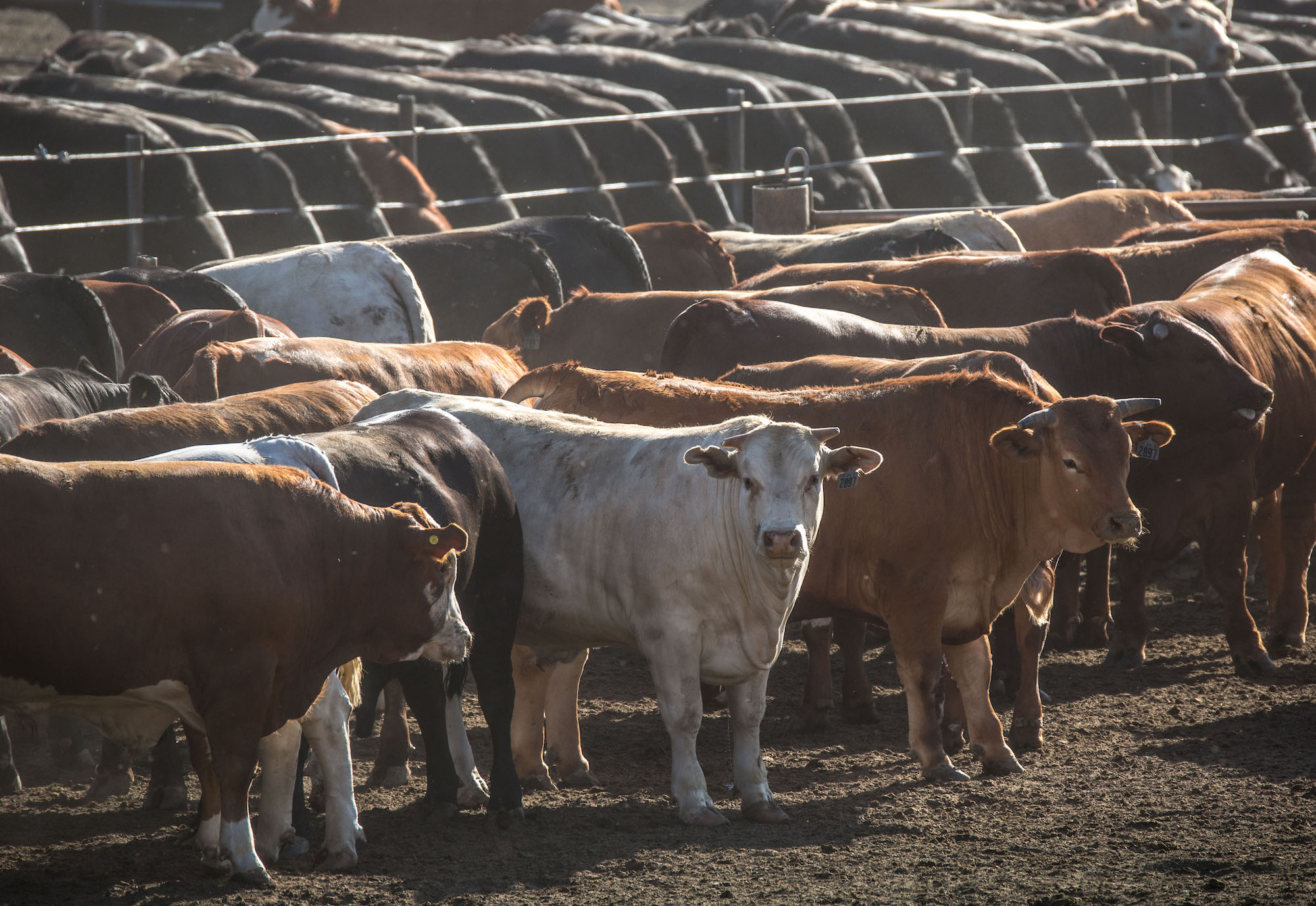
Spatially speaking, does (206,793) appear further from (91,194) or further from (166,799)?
(91,194)

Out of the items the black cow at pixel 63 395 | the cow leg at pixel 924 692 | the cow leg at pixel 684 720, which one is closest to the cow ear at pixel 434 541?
the cow leg at pixel 684 720

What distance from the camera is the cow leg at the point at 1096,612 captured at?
855cm

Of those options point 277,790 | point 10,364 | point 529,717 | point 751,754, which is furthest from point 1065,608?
point 10,364

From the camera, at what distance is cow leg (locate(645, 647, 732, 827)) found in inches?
213

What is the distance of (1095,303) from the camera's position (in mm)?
10422

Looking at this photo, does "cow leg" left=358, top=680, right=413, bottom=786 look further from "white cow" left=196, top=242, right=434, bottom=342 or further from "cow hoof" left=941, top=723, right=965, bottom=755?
"white cow" left=196, top=242, right=434, bottom=342

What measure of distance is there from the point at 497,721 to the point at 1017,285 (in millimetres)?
6266

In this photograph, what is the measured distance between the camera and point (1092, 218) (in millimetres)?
14758

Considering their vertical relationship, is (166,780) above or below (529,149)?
below

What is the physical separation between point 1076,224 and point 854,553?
9.53 m

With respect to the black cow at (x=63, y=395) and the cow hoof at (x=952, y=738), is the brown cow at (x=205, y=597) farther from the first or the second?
the cow hoof at (x=952, y=738)

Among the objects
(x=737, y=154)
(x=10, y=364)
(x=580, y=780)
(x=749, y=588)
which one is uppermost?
(x=737, y=154)

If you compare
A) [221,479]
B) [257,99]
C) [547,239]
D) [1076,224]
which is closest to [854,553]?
[221,479]

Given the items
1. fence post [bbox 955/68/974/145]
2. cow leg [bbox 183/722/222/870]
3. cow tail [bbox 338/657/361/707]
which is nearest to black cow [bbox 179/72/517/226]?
fence post [bbox 955/68/974/145]
